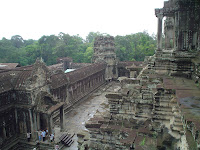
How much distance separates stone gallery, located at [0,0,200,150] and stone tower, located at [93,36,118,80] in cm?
1980

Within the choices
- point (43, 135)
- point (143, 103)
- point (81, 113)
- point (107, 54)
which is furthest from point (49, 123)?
point (107, 54)

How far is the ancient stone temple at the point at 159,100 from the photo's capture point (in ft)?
18.7

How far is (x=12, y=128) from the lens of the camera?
12656 mm

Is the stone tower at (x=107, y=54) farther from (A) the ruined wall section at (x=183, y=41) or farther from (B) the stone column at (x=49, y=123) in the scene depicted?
(A) the ruined wall section at (x=183, y=41)

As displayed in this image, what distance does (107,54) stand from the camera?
119 feet

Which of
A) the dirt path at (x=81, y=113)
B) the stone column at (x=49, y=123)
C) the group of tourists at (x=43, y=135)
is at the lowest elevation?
the dirt path at (x=81, y=113)

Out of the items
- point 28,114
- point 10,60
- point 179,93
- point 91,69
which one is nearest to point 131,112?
point 179,93

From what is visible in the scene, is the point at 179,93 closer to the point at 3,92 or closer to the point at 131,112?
the point at 131,112

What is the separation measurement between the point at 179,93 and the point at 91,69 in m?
22.9

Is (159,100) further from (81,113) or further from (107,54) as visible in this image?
(107,54)

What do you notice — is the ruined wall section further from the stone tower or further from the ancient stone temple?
the stone tower

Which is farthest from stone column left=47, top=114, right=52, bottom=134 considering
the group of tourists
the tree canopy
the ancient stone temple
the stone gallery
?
the tree canopy

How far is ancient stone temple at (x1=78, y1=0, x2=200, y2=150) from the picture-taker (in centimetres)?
571

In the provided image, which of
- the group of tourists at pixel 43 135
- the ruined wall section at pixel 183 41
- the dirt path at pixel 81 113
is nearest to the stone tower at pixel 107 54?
the dirt path at pixel 81 113
